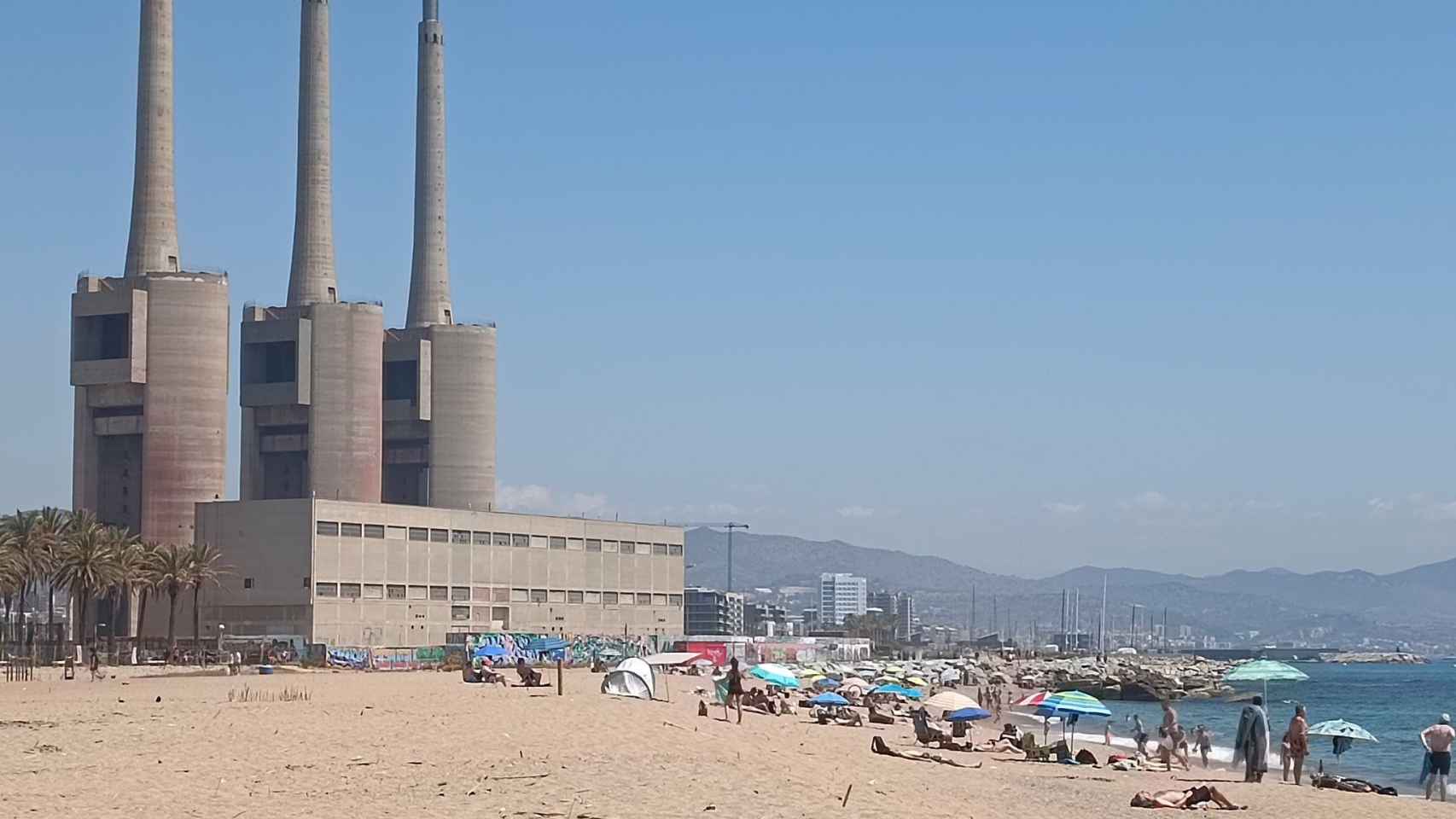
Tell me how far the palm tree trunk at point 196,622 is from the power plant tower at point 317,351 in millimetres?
19172

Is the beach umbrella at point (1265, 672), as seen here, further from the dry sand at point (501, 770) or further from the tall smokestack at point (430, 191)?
the tall smokestack at point (430, 191)

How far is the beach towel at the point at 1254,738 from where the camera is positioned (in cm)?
3603

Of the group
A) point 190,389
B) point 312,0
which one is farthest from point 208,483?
point 312,0

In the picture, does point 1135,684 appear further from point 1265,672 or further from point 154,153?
point 1265,672

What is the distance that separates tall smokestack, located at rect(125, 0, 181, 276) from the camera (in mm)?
118062

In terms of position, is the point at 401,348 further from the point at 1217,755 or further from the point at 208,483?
the point at 1217,755

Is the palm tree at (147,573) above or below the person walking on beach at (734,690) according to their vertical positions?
above

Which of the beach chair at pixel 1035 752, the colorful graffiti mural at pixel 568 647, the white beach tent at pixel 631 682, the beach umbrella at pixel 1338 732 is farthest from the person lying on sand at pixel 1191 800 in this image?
the colorful graffiti mural at pixel 568 647

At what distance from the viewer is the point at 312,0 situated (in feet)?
433

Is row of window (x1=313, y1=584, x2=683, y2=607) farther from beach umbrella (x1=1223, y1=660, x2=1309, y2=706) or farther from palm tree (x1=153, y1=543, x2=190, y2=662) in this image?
beach umbrella (x1=1223, y1=660, x2=1309, y2=706)

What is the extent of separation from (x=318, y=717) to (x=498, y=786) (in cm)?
1420

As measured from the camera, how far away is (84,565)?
88.4 meters

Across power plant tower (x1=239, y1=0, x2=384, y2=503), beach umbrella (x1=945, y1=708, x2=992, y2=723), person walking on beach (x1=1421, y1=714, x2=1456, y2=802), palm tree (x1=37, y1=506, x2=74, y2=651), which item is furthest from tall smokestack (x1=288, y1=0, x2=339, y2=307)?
person walking on beach (x1=1421, y1=714, x2=1456, y2=802)

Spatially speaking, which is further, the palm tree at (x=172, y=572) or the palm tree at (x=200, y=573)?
the palm tree at (x=200, y=573)
